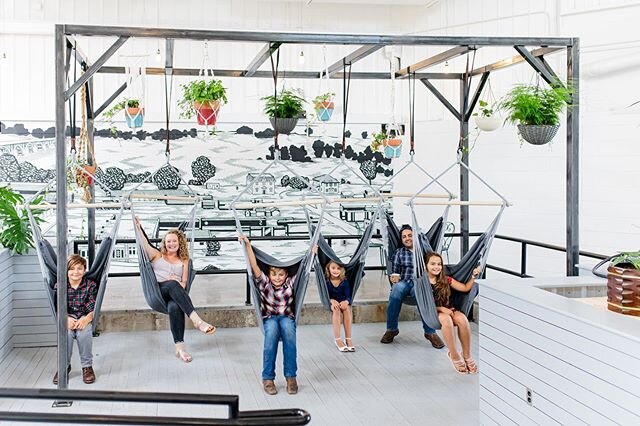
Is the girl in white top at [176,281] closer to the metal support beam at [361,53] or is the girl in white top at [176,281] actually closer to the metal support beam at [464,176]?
the metal support beam at [361,53]

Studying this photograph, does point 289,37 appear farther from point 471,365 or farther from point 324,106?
point 471,365

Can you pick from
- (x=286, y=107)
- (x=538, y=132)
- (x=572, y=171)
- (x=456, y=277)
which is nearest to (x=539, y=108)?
(x=538, y=132)

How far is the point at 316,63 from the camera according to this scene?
8742 millimetres

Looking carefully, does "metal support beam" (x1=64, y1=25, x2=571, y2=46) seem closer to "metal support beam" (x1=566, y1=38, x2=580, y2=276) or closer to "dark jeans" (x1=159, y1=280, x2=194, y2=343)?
"metal support beam" (x1=566, y1=38, x2=580, y2=276)

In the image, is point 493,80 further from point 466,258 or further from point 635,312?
point 635,312

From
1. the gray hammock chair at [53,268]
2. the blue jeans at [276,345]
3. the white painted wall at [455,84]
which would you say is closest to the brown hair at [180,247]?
the gray hammock chair at [53,268]

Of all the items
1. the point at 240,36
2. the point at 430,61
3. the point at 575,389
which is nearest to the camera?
the point at 575,389

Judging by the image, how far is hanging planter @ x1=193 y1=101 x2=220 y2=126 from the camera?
16.1 feet

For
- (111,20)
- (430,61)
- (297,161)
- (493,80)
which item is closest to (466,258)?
(430,61)

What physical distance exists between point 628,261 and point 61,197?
3.08 meters

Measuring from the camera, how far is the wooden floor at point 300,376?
13.8 feet

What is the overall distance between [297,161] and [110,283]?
2778 millimetres

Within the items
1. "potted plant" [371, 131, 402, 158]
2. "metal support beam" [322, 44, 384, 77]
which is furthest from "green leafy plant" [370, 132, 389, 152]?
"metal support beam" [322, 44, 384, 77]

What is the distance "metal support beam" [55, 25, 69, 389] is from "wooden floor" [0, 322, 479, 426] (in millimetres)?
368
